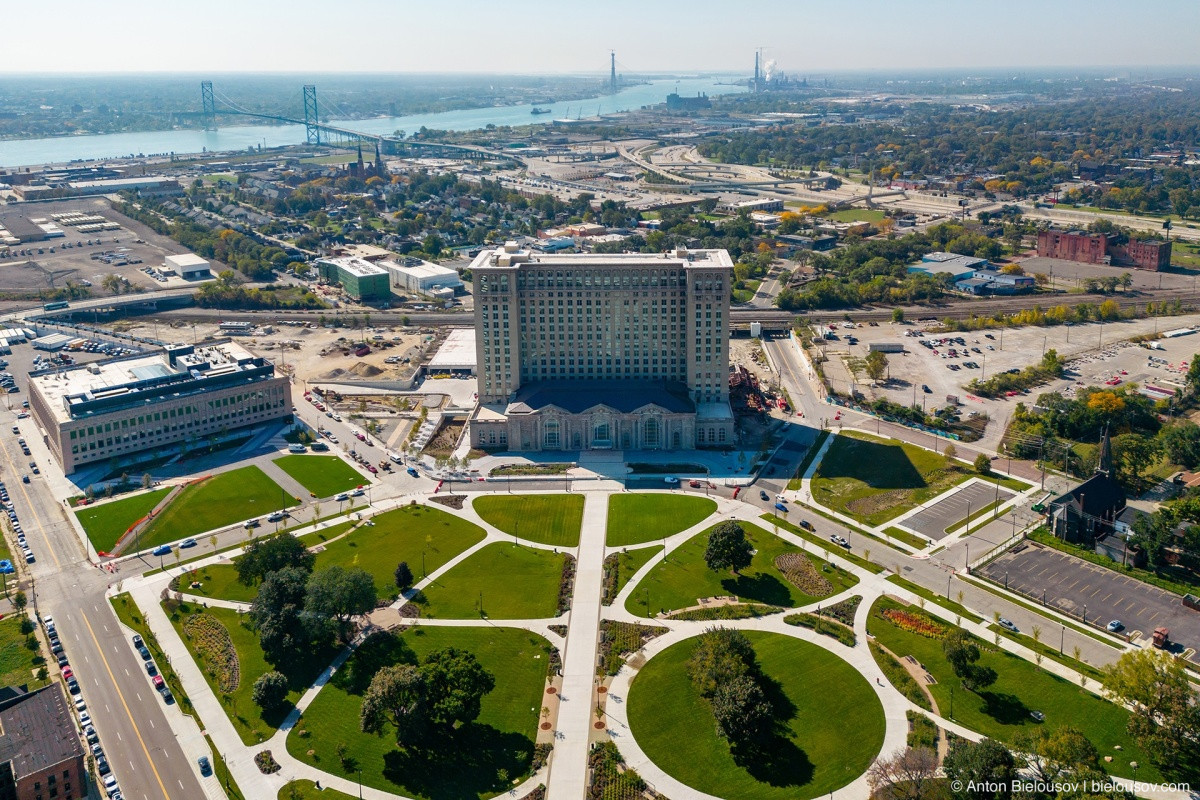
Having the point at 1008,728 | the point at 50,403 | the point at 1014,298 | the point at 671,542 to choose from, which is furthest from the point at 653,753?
the point at 1014,298

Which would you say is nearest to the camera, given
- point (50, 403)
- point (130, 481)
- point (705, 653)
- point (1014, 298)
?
point (705, 653)

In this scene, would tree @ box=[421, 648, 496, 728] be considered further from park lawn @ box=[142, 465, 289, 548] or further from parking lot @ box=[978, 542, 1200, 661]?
parking lot @ box=[978, 542, 1200, 661]

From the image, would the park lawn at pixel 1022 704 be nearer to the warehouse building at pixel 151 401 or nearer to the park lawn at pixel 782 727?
the park lawn at pixel 782 727

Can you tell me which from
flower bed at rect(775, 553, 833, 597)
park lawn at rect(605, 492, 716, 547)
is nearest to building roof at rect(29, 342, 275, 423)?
park lawn at rect(605, 492, 716, 547)

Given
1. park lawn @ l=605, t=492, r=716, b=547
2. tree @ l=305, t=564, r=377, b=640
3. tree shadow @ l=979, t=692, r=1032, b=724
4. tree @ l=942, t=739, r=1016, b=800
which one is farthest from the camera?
park lawn @ l=605, t=492, r=716, b=547

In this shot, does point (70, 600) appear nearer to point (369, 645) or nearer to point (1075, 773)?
point (369, 645)

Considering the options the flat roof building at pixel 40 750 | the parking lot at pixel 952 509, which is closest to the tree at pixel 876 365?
the parking lot at pixel 952 509
